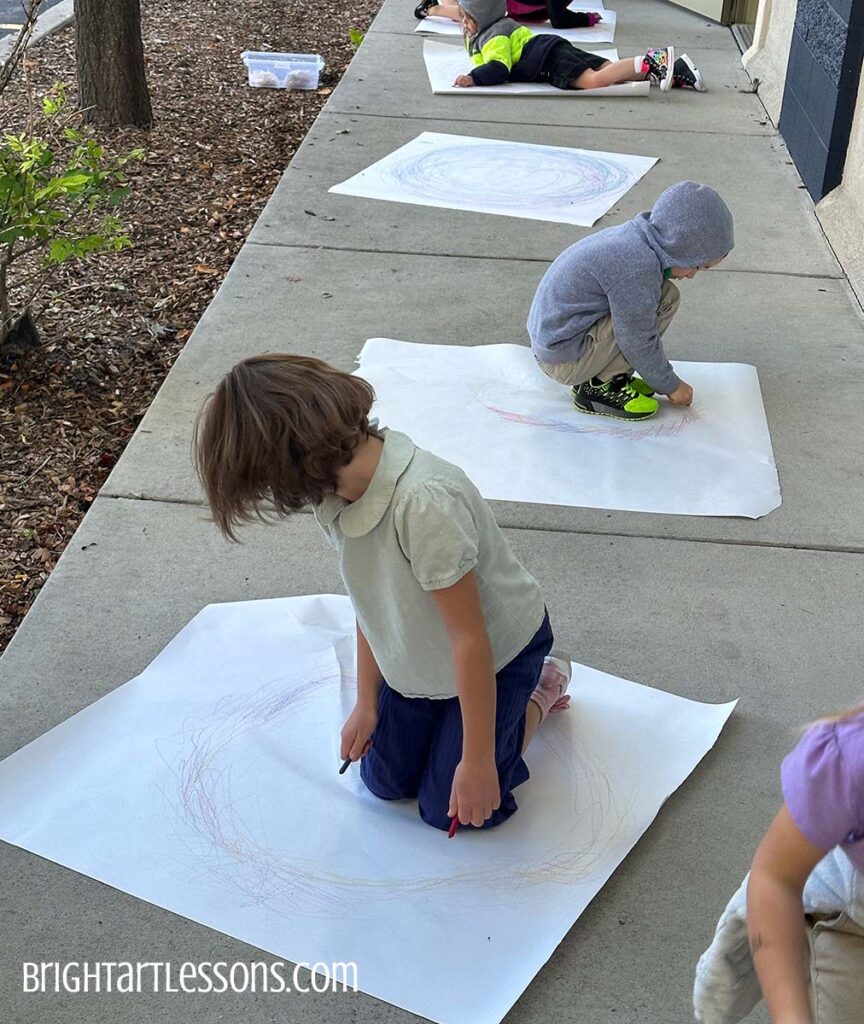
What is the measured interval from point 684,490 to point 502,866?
1.36 meters

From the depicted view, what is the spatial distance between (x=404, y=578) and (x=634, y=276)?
161 cm

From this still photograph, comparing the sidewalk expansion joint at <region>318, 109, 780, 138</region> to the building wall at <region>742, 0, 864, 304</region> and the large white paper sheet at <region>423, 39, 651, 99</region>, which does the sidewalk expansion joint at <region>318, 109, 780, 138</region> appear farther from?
the large white paper sheet at <region>423, 39, 651, 99</region>

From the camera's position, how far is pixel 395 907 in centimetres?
195

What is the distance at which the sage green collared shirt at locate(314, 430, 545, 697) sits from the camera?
70.2 inches

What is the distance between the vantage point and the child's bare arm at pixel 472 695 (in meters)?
1.82

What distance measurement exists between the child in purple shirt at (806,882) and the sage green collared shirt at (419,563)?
63cm

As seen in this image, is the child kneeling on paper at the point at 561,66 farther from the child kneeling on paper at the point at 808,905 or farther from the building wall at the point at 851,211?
the child kneeling on paper at the point at 808,905

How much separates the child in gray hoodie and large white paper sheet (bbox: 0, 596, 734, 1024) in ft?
3.80

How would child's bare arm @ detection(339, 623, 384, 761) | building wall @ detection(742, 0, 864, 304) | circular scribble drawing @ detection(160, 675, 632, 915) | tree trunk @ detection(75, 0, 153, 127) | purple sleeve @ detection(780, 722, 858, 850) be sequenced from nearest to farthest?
purple sleeve @ detection(780, 722, 858, 850)
circular scribble drawing @ detection(160, 675, 632, 915)
child's bare arm @ detection(339, 623, 384, 761)
building wall @ detection(742, 0, 864, 304)
tree trunk @ detection(75, 0, 153, 127)

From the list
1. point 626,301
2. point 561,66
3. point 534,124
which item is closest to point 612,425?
point 626,301

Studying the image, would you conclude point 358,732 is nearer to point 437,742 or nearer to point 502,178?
point 437,742

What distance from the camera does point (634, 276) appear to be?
125 inches

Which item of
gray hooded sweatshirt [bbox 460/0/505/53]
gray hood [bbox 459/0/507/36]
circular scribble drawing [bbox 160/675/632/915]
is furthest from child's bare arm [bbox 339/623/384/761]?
gray hood [bbox 459/0/507/36]

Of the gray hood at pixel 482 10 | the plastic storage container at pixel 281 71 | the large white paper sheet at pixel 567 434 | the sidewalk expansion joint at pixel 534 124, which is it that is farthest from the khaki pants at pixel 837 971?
the gray hood at pixel 482 10
